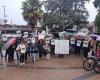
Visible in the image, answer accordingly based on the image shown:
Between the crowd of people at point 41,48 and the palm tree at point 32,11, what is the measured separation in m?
26.0

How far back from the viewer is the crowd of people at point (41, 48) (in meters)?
21.6

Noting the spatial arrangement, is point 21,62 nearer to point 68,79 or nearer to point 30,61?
point 30,61

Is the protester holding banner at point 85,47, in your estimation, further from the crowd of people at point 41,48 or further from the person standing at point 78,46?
the person standing at point 78,46

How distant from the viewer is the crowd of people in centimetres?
2158

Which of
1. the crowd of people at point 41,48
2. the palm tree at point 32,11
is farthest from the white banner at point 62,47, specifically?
the palm tree at point 32,11

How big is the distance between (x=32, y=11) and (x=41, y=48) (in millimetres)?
30538

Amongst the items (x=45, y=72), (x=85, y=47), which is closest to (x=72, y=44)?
(x=85, y=47)

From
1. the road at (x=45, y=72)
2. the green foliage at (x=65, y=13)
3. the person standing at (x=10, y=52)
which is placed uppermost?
the green foliage at (x=65, y=13)

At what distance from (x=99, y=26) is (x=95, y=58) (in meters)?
36.3

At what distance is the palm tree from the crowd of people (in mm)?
26016

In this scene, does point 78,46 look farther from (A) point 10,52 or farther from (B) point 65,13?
(B) point 65,13

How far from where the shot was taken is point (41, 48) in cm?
2523

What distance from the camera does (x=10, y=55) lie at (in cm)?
2316

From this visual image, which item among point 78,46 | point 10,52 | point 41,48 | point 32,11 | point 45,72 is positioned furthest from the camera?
point 32,11
